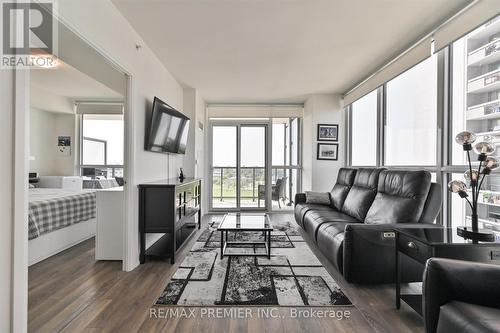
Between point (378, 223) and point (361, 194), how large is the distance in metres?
0.72

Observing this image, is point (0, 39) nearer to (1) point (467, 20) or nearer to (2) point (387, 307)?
(2) point (387, 307)

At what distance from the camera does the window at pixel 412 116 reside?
290 centimetres

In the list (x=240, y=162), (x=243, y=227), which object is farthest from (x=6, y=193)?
(x=240, y=162)

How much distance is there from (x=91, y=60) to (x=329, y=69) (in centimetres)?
308

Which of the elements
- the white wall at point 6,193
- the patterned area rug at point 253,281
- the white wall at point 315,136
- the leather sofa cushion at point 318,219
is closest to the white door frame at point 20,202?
the white wall at point 6,193

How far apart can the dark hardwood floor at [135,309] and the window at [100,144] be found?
369 centimetres

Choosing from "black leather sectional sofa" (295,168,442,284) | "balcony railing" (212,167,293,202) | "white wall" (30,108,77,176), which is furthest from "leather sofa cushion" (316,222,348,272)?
"white wall" (30,108,77,176)

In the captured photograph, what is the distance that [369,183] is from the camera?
3.25 m

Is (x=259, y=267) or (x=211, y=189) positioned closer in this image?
(x=259, y=267)

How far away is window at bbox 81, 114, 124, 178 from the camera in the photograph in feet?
19.4

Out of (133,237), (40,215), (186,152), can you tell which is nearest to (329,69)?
(186,152)

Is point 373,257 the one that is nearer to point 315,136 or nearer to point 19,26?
point 19,26

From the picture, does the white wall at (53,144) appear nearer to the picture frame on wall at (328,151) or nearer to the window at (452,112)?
the picture frame on wall at (328,151)

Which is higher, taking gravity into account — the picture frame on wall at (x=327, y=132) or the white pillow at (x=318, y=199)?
the picture frame on wall at (x=327, y=132)
